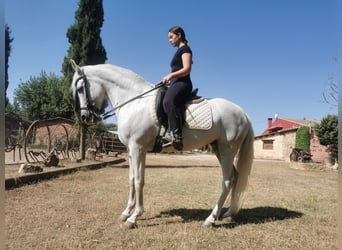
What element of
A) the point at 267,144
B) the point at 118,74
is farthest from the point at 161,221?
the point at 267,144

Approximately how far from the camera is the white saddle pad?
12.8ft

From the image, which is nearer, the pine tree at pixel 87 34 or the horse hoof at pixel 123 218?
the horse hoof at pixel 123 218

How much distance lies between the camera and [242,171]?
13.9 feet

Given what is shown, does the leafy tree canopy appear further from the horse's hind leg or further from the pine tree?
the horse's hind leg

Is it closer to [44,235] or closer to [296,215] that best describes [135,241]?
[44,235]

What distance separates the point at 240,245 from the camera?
124 inches

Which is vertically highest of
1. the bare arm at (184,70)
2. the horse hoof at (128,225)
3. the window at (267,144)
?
the bare arm at (184,70)

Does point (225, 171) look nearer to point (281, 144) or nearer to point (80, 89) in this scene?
point (80, 89)

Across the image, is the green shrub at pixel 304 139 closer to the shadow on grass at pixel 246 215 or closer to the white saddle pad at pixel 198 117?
the shadow on grass at pixel 246 215

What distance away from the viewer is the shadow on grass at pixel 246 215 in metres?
4.11

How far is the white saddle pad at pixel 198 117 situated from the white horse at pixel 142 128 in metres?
0.07

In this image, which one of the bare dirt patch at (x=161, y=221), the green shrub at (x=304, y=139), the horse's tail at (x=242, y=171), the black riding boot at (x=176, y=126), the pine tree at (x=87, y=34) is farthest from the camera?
the green shrub at (x=304, y=139)

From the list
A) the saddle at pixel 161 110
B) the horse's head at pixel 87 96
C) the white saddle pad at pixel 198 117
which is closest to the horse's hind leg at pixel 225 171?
the white saddle pad at pixel 198 117

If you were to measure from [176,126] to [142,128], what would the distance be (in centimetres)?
47
